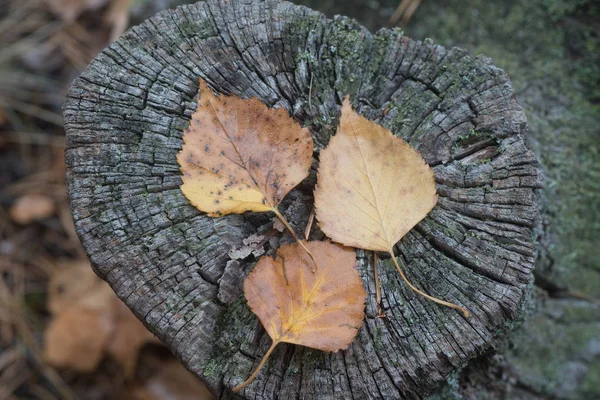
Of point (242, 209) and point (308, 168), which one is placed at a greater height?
point (308, 168)

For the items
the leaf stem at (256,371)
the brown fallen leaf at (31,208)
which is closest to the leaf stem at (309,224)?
the leaf stem at (256,371)

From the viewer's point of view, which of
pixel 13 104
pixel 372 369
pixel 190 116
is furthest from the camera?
pixel 13 104

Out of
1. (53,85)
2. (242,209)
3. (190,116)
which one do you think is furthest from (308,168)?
(53,85)

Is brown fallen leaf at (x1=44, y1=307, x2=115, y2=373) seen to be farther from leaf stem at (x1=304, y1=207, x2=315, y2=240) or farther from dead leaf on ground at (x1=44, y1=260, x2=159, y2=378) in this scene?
leaf stem at (x1=304, y1=207, x2=315, y2=240)

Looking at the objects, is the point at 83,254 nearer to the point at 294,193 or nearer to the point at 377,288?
the point at 294,193

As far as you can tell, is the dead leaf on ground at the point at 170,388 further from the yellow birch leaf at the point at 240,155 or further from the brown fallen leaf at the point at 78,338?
the yellow birch leaf at the point at 240,155

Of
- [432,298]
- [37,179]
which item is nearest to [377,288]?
[432,298]

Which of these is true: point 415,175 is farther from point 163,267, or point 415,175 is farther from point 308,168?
point 163,267
